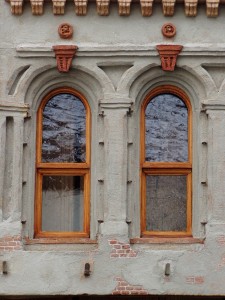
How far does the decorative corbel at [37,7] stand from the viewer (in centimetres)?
1424

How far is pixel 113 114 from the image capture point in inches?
559

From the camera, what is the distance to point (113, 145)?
14141mm

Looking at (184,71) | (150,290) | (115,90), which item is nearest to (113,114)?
(115,90)

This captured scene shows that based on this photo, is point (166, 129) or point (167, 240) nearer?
point (167, 240)

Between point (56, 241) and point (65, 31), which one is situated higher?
point (65, 31)

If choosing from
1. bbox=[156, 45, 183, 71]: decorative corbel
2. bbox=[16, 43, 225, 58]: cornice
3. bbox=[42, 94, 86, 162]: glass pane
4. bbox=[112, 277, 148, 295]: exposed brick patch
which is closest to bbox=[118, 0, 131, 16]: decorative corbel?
bbox=[16, 43, 225, 58]: cornice

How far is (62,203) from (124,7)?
10.3 feet

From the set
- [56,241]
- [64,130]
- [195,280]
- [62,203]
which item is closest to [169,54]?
[64,130]

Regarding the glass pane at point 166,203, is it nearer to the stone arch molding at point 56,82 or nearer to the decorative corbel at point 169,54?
the stone arch molding at point 56,82

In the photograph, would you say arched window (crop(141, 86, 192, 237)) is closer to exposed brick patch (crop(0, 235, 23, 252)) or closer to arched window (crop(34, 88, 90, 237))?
arched window (crop(34, 88, 90, 237))

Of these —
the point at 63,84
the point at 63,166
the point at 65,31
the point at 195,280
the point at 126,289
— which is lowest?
the point at 126,289

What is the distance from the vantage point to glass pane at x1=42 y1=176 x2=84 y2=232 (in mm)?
14305

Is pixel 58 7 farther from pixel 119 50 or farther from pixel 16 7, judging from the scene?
pixel 119 50

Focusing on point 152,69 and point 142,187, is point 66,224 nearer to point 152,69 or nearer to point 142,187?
point 142,187
